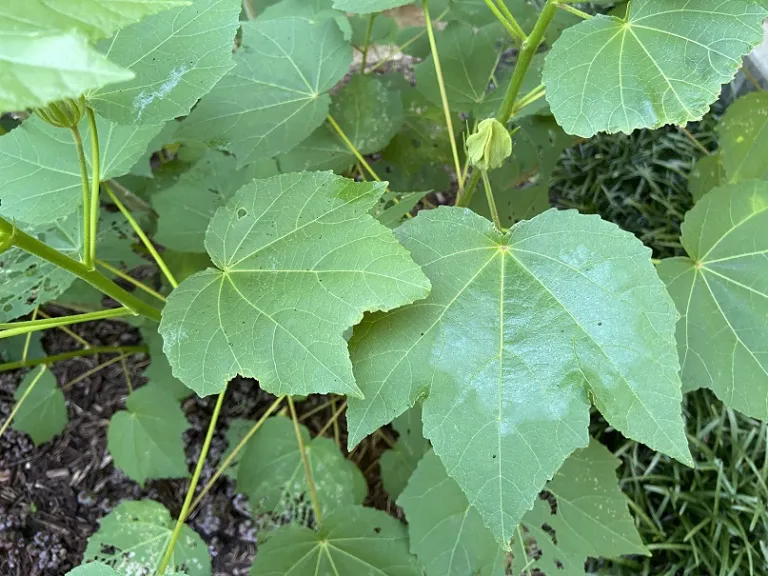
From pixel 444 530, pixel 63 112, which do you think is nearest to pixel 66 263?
pixel 63 112

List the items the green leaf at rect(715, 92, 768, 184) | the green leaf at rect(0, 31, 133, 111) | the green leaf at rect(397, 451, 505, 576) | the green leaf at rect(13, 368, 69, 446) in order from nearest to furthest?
1. the green leaf at rect(0, 31, 133, 111)
2. the green leaf at rect(397, 451, 505, 576)
3. the green leaf at rect(715, 92, 768, 184)
4. the green leaf at rect(13, 368, 69, 446)

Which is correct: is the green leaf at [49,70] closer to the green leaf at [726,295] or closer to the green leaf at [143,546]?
the green leaf at [726,295]

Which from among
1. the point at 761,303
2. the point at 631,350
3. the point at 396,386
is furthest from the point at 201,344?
the point at 761,303

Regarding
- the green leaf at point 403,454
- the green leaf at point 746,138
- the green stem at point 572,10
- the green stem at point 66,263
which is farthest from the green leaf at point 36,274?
the green leaf at point 746,138

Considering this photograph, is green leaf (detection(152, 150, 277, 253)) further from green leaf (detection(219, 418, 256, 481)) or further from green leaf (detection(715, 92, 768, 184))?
green leaf (detection(715, 92, 768, 184))

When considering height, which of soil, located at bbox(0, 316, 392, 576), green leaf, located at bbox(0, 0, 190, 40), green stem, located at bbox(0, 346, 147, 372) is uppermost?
green leaf, located at bbox(0, 0, 190, 40)

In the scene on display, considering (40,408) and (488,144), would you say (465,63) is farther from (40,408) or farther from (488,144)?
(40,408)

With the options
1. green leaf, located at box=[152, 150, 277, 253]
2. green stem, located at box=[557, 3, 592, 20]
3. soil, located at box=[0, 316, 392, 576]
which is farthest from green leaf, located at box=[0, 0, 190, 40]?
soil, located at box=[0, 316, 392, 576]
